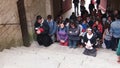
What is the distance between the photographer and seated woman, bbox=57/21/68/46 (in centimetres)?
1007

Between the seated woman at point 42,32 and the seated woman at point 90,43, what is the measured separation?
166cm

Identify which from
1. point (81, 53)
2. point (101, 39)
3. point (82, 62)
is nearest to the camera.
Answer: point (82, 62)

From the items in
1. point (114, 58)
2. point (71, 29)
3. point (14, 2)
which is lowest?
point (114, 58)

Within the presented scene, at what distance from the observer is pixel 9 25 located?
9836mm

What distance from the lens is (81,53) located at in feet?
30.7

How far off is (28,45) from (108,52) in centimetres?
320

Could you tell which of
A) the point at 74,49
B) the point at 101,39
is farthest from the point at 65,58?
the point at 101,39

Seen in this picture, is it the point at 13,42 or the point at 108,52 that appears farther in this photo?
the point at 13,42

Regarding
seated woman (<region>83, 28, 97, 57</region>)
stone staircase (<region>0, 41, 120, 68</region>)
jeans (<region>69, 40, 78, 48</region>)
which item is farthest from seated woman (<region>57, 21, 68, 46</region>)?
seated woman (<region>83, 28, 97, 57</region>)

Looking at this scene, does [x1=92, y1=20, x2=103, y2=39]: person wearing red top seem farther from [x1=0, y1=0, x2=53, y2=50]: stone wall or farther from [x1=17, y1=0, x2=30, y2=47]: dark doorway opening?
[x1=17, y1=0, x2=30, y2=47]: dark doorway opening

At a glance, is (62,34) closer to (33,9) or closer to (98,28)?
(98,28)

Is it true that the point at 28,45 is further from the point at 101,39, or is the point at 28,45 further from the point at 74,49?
the point at 101,39

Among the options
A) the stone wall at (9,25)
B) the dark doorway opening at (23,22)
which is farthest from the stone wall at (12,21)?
the dark doorway opening at (23,22)

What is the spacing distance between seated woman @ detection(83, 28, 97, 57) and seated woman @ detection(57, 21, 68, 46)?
101cm
